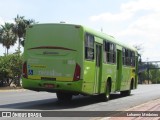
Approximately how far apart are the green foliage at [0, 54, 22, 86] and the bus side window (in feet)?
90.3

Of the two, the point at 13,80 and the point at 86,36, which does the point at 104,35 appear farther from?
the point at 13,80

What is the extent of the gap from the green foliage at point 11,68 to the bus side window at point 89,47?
27530 mm

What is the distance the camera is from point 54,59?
19.2m

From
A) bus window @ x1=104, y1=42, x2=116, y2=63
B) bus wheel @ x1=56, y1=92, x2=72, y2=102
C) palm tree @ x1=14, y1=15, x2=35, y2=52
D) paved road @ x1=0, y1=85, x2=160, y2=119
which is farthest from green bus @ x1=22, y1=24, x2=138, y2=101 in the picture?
palm tree @ x1=14, y1=15, x2=35, y2=52

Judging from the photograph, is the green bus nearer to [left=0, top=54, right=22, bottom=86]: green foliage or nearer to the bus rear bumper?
the bus rear bumper

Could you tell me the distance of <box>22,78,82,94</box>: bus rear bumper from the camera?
18781 millimetres

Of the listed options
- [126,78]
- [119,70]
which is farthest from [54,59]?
[126,78]

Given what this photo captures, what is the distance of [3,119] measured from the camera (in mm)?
13906

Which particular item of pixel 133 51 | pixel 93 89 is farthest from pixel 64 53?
pixel 133 51

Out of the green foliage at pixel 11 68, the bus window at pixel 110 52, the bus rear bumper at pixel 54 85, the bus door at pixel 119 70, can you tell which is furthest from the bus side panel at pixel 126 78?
the green foliage at pixel 11 68

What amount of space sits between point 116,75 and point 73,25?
23.6 ft

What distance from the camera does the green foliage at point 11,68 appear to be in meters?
47.2

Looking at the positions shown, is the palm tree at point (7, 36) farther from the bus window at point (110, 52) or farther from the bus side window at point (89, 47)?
the bus side window at point (89, 47)

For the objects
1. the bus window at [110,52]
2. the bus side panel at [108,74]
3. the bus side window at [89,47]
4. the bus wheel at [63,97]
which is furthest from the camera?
the bus wheel at [63,97]
